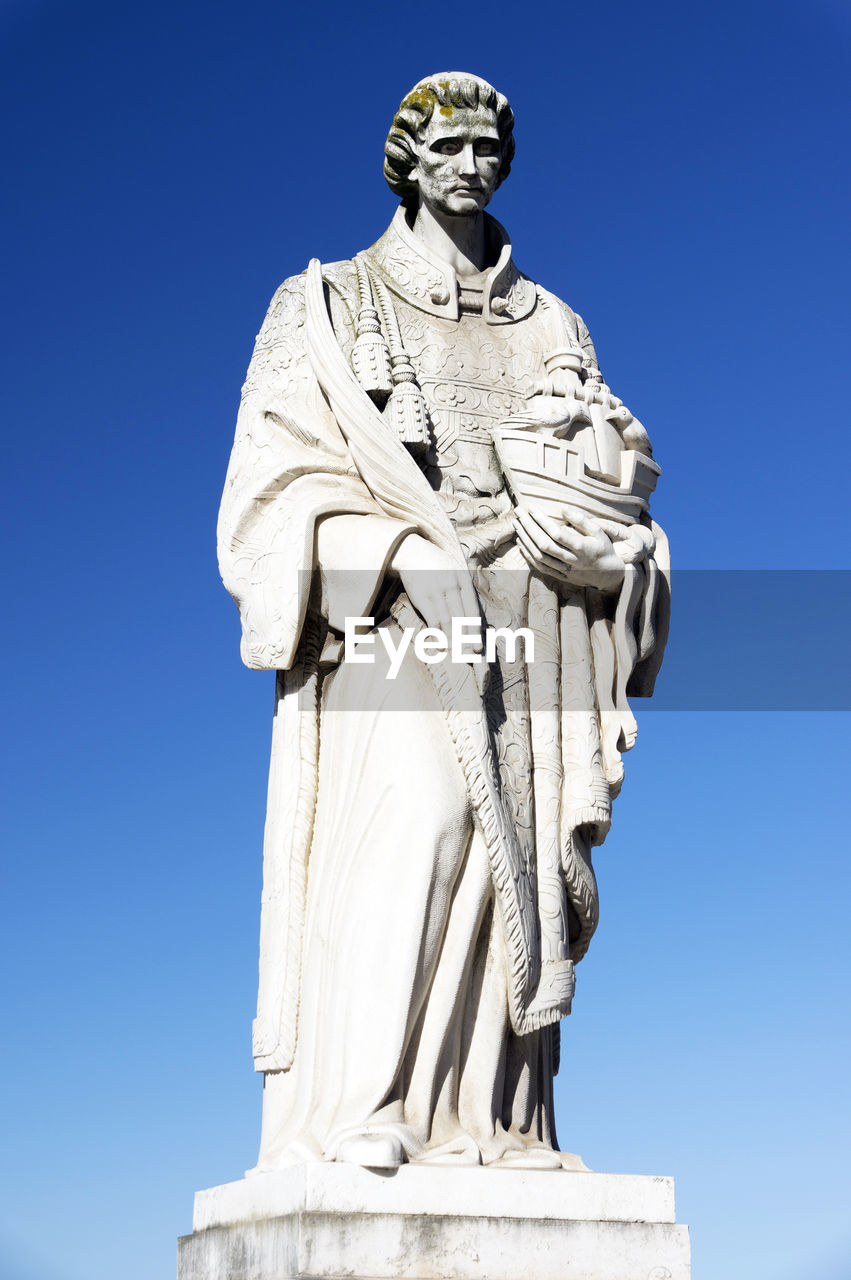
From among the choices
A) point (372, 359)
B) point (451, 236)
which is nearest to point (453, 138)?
point (451, 236)

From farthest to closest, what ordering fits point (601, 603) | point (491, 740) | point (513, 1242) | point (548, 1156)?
1. point (601, 603)
2. point (491, 740)
3. point (548, 1156)
4. point (513, 1242)

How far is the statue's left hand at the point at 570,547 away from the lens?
702cm

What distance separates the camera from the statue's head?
745 cm

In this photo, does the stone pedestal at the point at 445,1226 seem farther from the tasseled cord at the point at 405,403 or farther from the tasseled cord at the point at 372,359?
the tasseled cord at the point at 372,359

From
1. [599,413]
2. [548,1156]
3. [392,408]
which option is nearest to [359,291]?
[392,408]

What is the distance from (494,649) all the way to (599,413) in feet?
4.10

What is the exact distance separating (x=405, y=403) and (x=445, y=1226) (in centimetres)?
335

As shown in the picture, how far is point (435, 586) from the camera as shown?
264 inches

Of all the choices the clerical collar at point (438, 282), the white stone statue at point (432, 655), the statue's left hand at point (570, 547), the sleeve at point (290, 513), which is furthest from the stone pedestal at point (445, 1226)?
the clerical collar at point (438, 282)

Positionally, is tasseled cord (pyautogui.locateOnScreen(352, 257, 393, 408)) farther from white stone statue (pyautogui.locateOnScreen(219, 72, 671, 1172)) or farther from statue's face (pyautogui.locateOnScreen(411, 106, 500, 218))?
statue's face (pyautogui.locateOnScreen(411, 106, 500, 218))

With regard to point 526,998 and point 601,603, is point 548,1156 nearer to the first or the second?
point 526,998

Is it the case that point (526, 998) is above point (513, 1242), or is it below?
above

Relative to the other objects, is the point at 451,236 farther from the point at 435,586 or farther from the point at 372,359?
the point at 435,586

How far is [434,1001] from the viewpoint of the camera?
636cm
